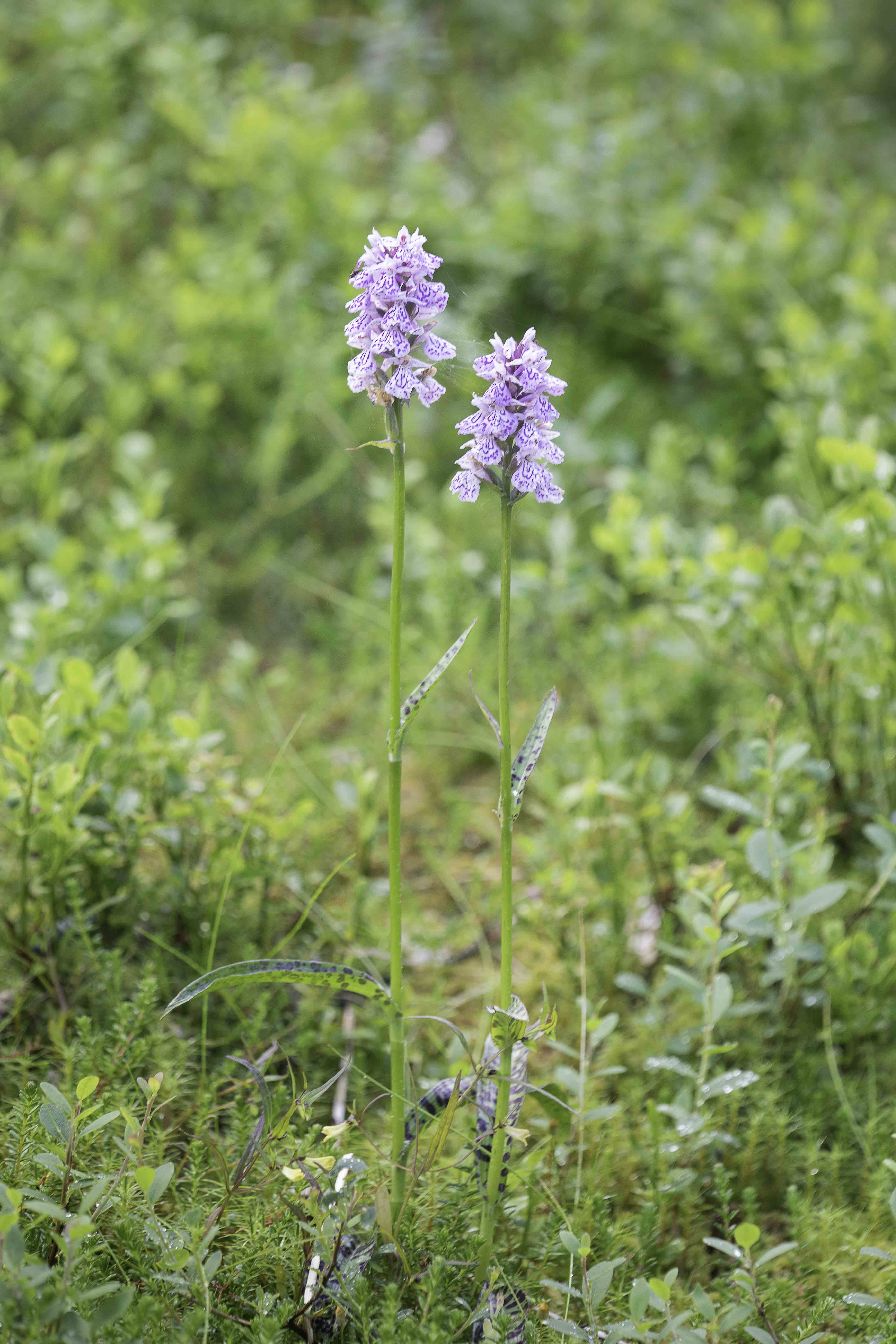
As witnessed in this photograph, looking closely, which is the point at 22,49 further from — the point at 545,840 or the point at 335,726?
the point at 545,840

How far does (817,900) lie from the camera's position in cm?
181

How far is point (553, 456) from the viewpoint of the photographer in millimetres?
1321

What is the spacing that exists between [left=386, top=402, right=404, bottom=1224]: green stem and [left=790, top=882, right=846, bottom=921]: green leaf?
2.43 feet

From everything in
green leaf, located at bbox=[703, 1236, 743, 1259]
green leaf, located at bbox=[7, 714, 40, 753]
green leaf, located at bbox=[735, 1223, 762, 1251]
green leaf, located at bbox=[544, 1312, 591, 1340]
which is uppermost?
green leaf, located at bbox=[7, 714, 40, 753]

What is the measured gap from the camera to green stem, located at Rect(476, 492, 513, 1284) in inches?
51.2

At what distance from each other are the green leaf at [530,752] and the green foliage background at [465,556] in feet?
1.47

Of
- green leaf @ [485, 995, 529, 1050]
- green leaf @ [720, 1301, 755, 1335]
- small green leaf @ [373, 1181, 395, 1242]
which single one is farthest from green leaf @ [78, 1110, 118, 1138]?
green leaf @ [720, 1301, 755, 1335]

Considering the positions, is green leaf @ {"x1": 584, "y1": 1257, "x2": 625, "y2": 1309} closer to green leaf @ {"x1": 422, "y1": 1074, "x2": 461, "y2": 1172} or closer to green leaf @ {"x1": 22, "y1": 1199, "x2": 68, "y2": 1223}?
green leaf @ {"x1": 422, "y1": 1074, "x2": 461, "y2": 1172}

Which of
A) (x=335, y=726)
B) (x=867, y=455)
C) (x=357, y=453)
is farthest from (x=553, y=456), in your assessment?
(x=357, y=453)

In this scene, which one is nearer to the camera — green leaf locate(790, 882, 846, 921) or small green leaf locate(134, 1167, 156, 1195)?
small green leaf locate(134, 1167, 156, 1195)

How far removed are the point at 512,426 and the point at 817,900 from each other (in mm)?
1001

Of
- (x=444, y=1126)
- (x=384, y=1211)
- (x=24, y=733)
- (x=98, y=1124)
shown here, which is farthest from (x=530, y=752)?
(x=24, y=733)

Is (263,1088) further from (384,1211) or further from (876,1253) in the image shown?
(876,1253)

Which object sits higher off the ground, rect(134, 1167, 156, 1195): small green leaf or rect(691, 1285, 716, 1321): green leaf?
rect(134, 1167, 156, 1195): small green leaf
